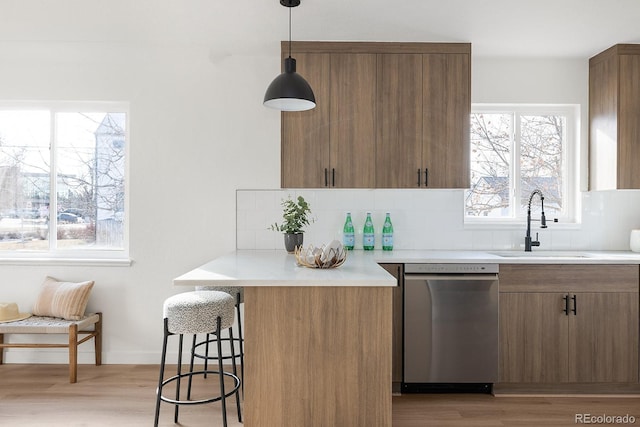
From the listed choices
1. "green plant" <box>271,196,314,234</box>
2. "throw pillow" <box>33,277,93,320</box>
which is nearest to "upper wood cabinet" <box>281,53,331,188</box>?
"green plant" <box>271,196,314,234</box>

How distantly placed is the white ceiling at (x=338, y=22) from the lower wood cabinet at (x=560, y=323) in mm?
1613

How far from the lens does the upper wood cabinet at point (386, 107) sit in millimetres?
3545

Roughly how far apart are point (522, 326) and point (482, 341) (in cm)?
30

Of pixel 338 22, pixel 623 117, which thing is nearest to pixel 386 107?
pixel 338 22

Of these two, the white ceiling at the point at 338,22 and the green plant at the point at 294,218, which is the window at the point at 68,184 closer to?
the white ceiling at the point at 338,22

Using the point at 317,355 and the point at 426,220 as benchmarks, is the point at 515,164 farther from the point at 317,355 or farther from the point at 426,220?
the point at 317,355

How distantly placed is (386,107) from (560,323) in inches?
75.8

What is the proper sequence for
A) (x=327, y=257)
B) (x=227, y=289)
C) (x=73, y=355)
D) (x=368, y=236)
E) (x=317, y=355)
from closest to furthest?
1. (x=317, y=355)
2. (x=327, y=257)
3. (x=227, y=289)
4. (x=73, y=355)
5. (x=368, y=236)

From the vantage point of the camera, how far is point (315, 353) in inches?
88.8

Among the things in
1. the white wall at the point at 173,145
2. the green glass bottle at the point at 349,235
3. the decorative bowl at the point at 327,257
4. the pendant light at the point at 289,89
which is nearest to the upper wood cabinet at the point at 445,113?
the white wall at the point at 173,145

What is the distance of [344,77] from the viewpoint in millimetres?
3551

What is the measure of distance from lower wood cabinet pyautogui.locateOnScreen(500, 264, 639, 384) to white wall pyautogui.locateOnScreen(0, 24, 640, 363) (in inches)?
30.1

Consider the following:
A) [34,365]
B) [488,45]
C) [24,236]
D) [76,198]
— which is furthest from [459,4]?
[34,365]

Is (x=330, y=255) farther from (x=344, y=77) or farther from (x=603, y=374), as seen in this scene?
(x=603, y=374)
